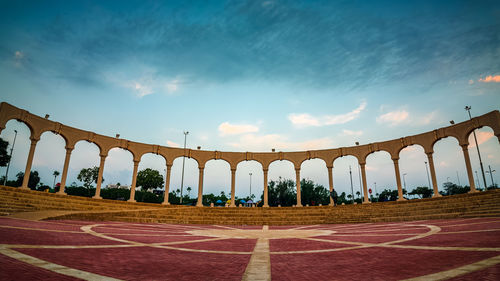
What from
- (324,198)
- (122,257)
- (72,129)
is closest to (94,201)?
(72,129)

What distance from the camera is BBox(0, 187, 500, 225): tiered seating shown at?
15070 mm

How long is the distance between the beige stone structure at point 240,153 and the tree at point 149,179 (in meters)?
51.6

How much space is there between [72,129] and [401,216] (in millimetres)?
30547

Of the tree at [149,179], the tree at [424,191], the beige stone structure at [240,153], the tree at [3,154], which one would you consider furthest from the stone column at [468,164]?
the tree at [424,191]

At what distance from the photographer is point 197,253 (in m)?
5.17

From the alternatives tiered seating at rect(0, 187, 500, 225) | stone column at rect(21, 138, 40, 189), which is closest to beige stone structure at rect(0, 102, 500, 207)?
stone column at rect(21, 138, 40, 189)

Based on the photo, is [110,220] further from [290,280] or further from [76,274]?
[290,280]

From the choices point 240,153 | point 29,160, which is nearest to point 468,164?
point 240,153

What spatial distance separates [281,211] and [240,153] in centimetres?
1048

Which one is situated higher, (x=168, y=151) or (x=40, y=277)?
(x=168, y=151)

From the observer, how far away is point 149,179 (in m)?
75.9

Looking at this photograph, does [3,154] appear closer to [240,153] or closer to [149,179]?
[149,179]

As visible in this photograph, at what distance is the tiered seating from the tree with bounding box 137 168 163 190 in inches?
2223

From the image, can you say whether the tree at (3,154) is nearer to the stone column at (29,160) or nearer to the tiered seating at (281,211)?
the stone column at (29,160)
